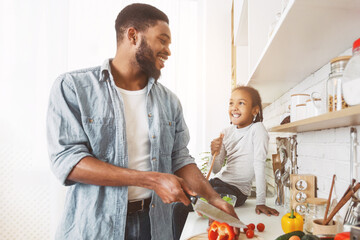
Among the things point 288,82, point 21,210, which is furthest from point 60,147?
point 21,210

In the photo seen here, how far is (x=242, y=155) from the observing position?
1729 mm

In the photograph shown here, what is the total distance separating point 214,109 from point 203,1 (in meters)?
1.23

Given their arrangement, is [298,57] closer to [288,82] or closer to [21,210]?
[288,82]

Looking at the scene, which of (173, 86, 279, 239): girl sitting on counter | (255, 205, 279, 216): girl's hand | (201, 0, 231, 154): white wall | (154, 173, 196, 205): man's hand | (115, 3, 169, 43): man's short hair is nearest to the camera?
(154, 173, 196, 205): man's hand

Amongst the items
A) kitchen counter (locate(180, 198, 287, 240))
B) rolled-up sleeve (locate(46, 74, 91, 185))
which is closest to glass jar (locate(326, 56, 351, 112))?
kitchen counter (locate(180, 198, 287, 240))

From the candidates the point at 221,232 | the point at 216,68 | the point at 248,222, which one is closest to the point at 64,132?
the point at 221,232

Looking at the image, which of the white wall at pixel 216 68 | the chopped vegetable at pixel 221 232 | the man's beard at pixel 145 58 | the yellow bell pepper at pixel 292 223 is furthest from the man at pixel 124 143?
the white wall at pixel 216 68

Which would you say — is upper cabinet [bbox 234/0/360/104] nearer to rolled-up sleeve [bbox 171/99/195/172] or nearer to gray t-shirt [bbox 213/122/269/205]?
gray t-shirt [bbox 213/122/269/205]

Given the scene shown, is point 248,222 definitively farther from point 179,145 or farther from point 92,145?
point 92,145

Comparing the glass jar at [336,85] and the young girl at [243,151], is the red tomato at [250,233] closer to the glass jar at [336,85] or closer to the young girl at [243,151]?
the young girl at [243,151]

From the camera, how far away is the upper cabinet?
736mm

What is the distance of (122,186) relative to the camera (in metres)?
1.07

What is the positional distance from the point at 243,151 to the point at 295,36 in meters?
0.93

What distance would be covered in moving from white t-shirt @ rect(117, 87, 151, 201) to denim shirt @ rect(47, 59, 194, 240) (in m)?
0.03
